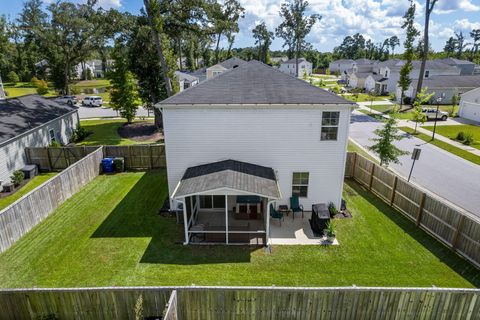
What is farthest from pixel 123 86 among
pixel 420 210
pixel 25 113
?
pixel 420 210

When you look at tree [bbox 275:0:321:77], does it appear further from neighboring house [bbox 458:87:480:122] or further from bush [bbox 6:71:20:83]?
bush [bbox 6:71:20:83]

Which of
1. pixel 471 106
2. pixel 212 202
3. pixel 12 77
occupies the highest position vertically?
pixel 12 77

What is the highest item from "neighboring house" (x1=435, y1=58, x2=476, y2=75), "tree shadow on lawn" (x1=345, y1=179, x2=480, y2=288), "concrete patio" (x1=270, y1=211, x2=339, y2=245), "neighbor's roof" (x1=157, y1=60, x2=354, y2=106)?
"neighboring house" (x1=435, y1=58, x2=476, y2=75)

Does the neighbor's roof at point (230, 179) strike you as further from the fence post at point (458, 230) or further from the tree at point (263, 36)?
the tree at point (263, 36)

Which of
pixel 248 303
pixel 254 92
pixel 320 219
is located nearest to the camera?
pixel 248 303

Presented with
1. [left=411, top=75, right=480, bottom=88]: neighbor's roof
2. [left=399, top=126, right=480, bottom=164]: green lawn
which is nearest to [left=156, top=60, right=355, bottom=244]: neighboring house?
[left=399, top=126, right=480, bottom=164]: green lawn

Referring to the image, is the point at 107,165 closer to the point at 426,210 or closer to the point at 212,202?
the point at 212,202

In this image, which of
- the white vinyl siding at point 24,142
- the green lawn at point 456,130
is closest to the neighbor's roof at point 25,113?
the white vinyl siding at point 24,142
